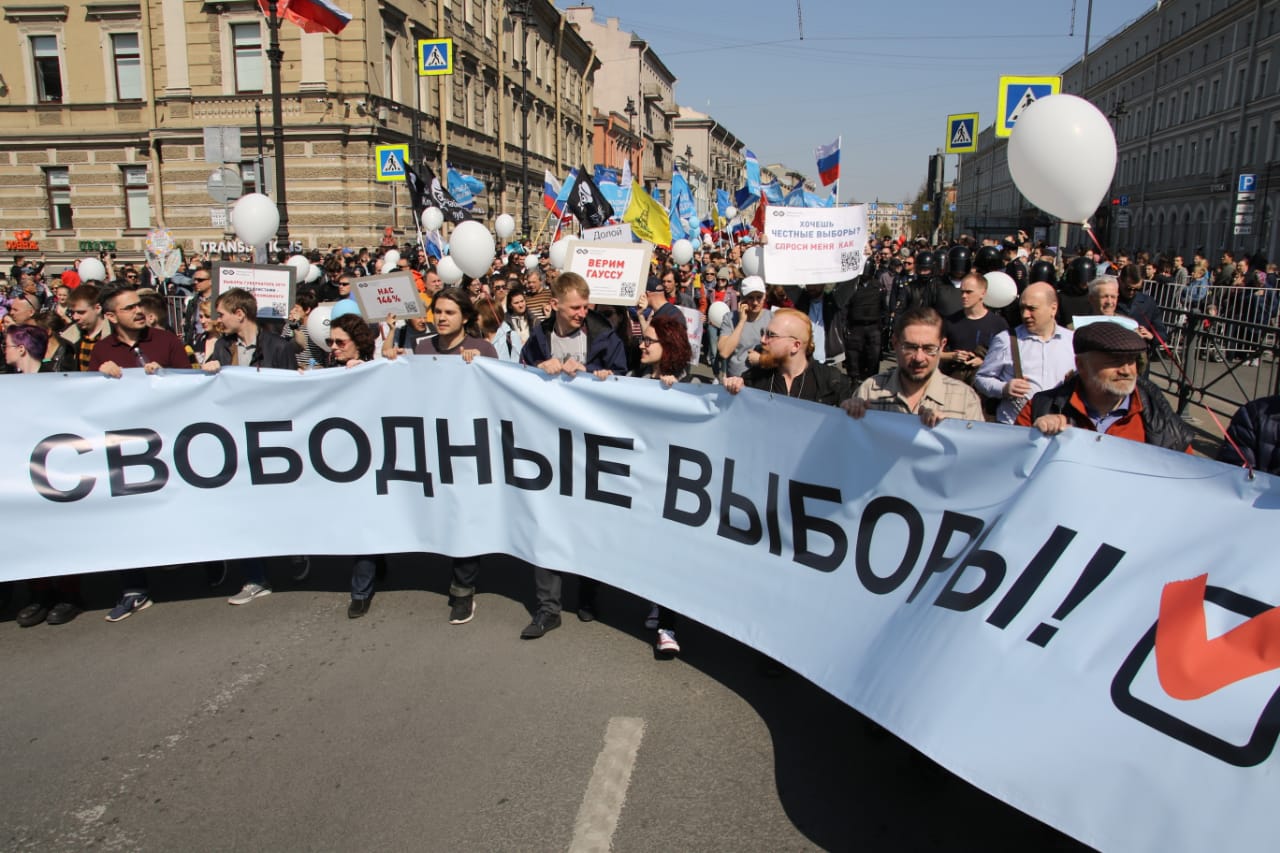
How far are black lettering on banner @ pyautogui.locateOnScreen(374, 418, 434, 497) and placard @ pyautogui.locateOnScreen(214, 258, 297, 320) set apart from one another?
2127 mm

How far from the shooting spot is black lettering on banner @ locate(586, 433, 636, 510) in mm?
4590

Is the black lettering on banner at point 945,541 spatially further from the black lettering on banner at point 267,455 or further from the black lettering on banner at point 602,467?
the black lettering on banner at point 267,455

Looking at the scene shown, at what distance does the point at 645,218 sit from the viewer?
13266mm

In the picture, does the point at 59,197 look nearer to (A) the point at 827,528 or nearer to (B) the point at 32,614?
(B) the point at 32,614

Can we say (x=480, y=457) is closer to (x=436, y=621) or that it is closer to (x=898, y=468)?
(x=436, y=621)

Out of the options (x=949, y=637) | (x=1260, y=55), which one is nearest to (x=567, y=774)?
(x=949, y=637)

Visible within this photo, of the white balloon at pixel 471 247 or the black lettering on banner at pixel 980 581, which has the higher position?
the white balloon at pixel 471 247

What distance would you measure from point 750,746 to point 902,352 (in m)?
1.74

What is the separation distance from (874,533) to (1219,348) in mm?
8797

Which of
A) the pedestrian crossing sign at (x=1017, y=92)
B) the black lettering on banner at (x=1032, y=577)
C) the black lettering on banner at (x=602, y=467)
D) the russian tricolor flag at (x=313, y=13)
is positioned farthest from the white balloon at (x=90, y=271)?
the black lettering on banner at (x=1032, y=577)

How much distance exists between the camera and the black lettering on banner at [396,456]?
498 centimetres

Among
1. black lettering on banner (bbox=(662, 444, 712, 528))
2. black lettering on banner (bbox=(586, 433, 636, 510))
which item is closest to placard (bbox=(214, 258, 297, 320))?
black lettering on banner (bbox=(586, 433, 636, 510))

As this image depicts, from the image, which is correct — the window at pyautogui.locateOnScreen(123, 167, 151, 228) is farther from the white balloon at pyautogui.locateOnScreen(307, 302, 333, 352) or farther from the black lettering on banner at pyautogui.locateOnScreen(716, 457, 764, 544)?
the black lettering on banner at pyautogui.locateOnScreen(716, 457, 764, 544)

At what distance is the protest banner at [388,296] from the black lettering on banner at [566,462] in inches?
78.4
